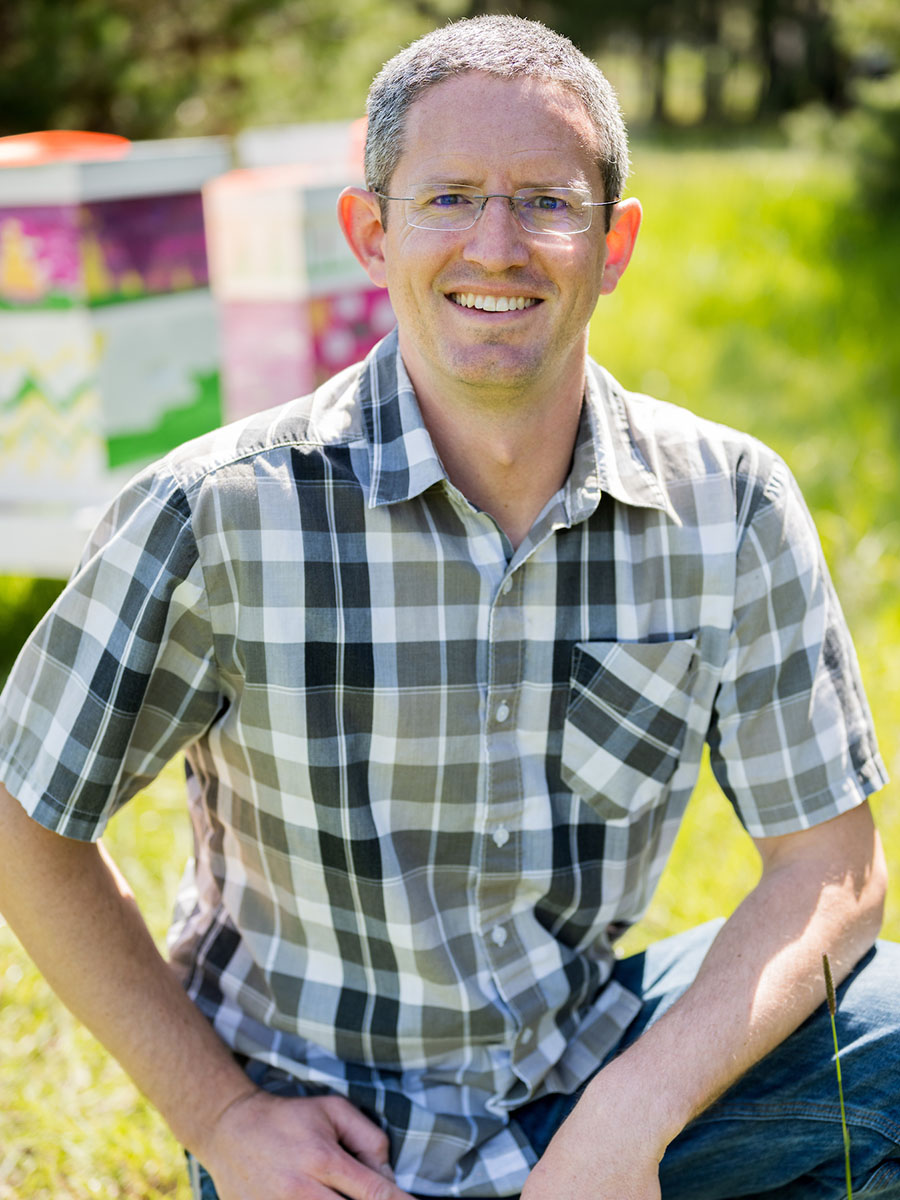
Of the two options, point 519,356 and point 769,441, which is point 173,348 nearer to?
point 519,356

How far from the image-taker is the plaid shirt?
156 centimetres

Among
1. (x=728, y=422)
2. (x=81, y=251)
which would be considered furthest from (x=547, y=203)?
(x=728, y=422)

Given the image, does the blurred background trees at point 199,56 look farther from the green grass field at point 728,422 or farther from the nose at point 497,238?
the nose at point 497,238

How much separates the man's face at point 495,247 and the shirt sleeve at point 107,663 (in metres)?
0.39

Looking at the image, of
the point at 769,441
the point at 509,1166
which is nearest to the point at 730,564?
the point at 509,1166

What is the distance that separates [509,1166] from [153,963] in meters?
0.53

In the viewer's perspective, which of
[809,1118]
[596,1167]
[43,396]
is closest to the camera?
[596,1167]

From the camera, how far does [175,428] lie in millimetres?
3932

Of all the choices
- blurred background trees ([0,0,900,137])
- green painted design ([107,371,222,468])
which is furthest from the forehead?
blurred background trees ([0,0,900,137])

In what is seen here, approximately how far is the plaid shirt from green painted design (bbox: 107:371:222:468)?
2127mm

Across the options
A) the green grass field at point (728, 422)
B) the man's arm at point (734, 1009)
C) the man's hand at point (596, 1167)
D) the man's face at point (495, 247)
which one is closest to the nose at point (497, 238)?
the man's face at point (495, 247)

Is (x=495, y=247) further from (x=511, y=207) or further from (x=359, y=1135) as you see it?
(x=359, y=1135)

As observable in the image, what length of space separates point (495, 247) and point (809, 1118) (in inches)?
47.4

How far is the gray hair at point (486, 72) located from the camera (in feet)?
5.23
